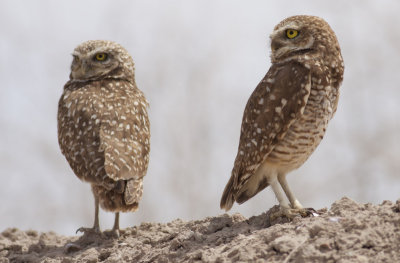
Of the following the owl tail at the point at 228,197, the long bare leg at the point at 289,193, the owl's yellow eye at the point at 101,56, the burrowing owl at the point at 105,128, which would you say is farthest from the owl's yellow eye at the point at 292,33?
the owl's yellow eye at the point at 101,56

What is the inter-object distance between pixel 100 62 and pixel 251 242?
393cm

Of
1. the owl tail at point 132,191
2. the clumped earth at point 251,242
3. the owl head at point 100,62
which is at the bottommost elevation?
the clumped earth at point 251,242

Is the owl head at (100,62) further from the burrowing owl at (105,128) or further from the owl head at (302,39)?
the owl head at (302,39)

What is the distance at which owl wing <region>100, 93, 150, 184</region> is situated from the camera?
6879 millimetres

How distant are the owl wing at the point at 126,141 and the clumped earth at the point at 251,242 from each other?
61 cm

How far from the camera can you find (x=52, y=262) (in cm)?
657

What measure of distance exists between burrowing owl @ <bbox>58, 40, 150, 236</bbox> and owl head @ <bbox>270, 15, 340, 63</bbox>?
1726 millimetres

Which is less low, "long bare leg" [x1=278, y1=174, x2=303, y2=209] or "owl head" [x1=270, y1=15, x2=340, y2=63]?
"owl head" [x1=270, y1=15, x2=340, y2=63]

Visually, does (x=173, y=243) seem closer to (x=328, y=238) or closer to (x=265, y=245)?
(x=265, y=245)

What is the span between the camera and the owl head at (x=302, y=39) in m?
6.21

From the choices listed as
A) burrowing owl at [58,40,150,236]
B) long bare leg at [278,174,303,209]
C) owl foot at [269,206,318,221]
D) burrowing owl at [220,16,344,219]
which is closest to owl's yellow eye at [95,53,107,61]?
burrowing owl at [58,40,150,236]

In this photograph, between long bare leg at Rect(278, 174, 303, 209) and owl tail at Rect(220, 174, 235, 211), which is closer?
long bare leg at Rect(278, 174, 303, 209)

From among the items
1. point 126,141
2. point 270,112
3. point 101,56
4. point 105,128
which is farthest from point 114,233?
point 101,56

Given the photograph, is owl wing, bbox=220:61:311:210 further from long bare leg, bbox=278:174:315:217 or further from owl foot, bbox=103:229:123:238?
owl foot, bbox=103:229:123:238
